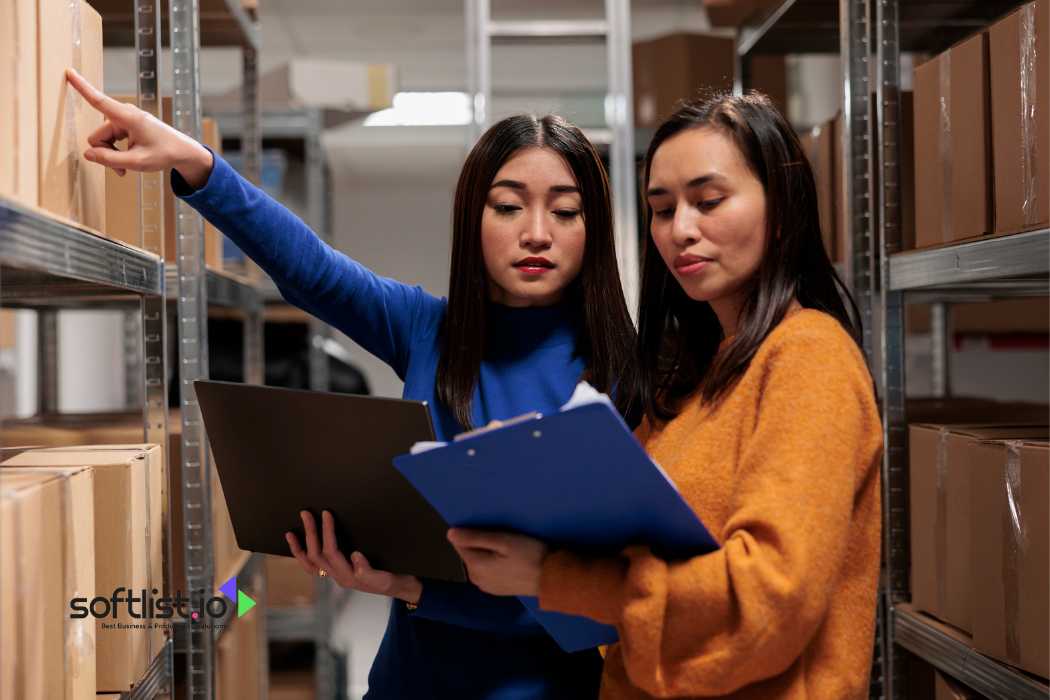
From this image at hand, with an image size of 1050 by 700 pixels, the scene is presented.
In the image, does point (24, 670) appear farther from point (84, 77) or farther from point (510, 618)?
point (84, 77)

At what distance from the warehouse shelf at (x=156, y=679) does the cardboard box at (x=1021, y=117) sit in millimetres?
1280

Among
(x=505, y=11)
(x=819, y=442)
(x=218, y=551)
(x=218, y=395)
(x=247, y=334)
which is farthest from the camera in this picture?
(x=505, y=11)

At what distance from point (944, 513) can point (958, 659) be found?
206mm

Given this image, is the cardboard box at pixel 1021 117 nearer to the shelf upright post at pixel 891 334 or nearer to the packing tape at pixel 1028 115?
the packing tape at pixel 1028 115

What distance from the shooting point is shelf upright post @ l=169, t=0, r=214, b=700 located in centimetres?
162

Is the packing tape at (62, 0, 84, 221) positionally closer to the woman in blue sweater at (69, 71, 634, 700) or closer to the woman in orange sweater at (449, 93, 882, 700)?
the woman in blue sweater at (69, 71, 634, 700)

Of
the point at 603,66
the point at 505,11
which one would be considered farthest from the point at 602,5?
the point at 603,66

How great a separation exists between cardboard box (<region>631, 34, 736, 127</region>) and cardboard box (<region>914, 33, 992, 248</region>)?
1.78 m

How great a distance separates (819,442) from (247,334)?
1958mm

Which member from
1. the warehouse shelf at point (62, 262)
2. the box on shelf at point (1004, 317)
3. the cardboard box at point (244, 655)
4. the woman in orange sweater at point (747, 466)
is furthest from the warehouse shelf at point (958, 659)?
the box on shelf at point (1004, 317)

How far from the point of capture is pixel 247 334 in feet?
8.41

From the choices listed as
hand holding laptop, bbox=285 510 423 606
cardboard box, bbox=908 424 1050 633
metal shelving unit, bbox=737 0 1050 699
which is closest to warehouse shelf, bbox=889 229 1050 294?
metal shelving unit, bbox=737 0 1050 699

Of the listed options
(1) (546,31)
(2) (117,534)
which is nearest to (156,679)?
(2) (117,534)

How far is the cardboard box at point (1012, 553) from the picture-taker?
3.98ft
